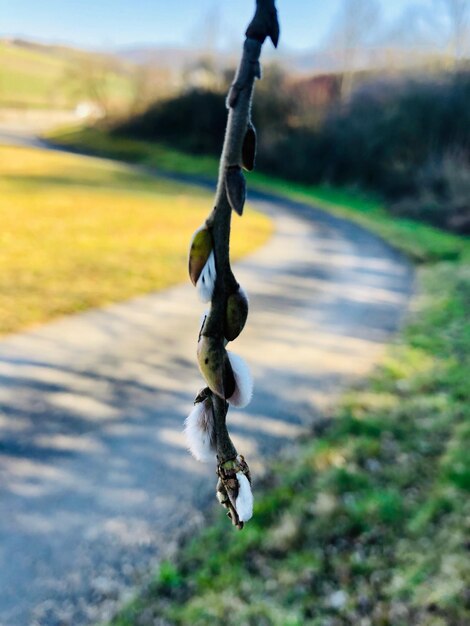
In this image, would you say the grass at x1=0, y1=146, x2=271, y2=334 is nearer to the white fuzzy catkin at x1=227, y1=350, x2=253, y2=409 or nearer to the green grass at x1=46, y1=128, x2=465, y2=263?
the green grass at x1=46, y1=128, x2=465, y2=263

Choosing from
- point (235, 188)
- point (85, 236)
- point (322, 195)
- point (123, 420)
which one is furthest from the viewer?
point (322, 195)

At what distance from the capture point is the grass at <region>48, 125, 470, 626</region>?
482 centimetres

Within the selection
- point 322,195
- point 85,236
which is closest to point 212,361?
point 85,236

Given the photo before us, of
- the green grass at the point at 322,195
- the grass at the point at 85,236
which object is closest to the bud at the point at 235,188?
the grass at the point at 85,236

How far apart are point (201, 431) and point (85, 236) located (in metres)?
15.9

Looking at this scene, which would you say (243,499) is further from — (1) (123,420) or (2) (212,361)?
(1) (123,420)

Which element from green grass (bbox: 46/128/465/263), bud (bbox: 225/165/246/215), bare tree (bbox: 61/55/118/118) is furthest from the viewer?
green grass (bbox: 46/128/465/263)

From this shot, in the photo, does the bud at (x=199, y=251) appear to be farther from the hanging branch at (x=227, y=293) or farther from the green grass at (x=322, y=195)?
the green grass at (x=322, y=195)

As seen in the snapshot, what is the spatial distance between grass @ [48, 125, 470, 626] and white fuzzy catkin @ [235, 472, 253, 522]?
4718 millimetres

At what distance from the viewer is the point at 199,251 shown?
375mm

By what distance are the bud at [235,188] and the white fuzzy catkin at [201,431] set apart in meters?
0.14

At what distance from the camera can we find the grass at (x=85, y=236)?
451 inches

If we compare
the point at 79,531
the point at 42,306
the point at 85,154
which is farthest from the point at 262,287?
the point at 85,154

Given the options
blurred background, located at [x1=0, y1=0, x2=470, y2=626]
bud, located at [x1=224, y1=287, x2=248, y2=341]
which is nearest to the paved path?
blurred background, located at [x1=0, y1=0, x2=470, y2=626]
